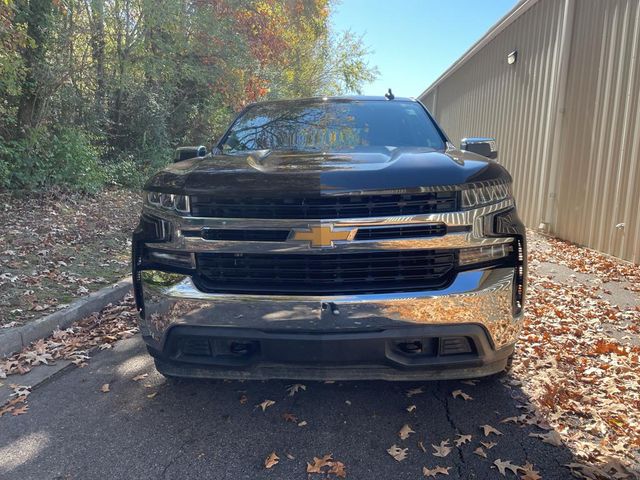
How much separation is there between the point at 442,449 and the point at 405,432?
0.22 metres

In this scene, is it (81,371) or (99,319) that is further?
(99,319)

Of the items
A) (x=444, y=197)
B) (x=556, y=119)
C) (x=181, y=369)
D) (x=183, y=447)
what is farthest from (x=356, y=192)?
(x=556, y=119)

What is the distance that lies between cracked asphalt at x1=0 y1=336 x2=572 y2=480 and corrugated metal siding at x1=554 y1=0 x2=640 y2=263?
419 centimetres

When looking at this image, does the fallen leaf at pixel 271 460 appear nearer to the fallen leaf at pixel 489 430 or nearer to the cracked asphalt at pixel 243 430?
the cracked asphalt at pixel 243 430

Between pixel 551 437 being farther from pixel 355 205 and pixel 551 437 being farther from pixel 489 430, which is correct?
pixel 355 205

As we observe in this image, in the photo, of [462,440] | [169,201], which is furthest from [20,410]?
[462,440]

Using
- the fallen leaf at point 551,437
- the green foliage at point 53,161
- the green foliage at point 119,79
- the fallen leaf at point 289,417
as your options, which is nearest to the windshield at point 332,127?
the fallen leaf at point 289,417

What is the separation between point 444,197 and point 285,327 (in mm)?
972

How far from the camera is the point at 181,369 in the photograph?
8.19ft

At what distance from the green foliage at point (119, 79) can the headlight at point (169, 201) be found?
222 inches

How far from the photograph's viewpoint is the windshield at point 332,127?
337 centimetres

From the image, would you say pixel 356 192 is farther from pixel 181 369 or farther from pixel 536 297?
pixel 536 297

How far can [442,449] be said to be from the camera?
2.38m

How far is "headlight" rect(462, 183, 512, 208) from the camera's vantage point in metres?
2.27
